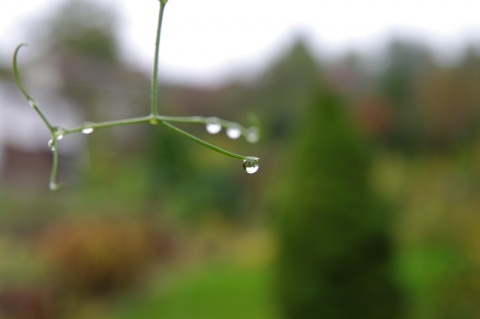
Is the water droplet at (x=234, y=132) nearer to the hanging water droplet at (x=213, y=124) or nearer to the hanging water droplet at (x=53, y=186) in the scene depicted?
the hanging water droplet at (x=213, y=124)

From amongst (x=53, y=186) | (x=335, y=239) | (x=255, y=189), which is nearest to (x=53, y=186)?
(x=53, y=186)

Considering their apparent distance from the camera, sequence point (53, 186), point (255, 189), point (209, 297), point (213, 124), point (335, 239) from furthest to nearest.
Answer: point (255, 189), point (209, 297), point (335, 239), point (213, 124), point (53, 186)

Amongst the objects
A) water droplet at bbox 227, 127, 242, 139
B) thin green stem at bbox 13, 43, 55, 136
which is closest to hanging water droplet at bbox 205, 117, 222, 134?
water droplet at bbox 227, 127, 242, 139

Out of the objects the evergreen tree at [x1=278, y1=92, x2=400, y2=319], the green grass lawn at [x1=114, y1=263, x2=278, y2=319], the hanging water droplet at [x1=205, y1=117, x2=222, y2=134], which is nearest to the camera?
the hanging water droplet at [x1=205, y1=117, x2=222, y2=134]

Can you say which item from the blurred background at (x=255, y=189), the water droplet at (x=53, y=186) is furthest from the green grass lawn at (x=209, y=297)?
the water droplet at (x=53, y=186)

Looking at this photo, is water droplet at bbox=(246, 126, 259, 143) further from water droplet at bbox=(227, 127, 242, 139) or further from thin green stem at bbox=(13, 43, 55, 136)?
thin green stem at bbox=(13, 43, 55, 136)

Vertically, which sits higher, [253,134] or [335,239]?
[253,134]

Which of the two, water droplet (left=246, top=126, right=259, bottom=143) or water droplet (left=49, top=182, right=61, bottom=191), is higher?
water droplet (left=246, top=126, right=259, bottom=143)

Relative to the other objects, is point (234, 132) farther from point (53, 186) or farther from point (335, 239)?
point (335, 239)

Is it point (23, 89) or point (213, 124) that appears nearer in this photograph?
point (23, 89)
